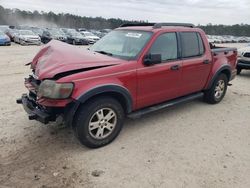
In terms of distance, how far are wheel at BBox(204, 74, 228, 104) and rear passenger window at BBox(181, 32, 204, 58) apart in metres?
1.00

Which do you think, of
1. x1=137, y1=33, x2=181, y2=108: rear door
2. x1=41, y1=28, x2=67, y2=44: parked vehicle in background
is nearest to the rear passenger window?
x1=137, y1=33, x2=181, y2=108: rear door

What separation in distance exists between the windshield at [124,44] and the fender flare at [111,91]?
64 cm

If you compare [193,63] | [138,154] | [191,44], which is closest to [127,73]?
[138,154]

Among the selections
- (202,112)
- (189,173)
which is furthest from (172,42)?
(189,173)

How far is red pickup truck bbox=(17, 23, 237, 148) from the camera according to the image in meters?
3.56

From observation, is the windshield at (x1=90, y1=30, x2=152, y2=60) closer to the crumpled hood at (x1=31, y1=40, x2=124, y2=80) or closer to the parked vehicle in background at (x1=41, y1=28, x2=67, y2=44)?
the crumpled hood at (x1=31, y1=40, x2=124, y2=80)

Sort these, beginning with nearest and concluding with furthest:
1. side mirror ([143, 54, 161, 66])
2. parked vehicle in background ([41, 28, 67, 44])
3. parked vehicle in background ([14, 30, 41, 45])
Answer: side mirror ([143, 54, 161, 66])
parked vehicle in background ([14, 30, 41, 45])
parked vehicle in background ([41, 28, 67, 44])

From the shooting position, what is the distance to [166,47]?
4.70 m

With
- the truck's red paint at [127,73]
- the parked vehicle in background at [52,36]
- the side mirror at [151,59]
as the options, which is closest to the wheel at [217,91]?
the truck's red paint at [127,73]

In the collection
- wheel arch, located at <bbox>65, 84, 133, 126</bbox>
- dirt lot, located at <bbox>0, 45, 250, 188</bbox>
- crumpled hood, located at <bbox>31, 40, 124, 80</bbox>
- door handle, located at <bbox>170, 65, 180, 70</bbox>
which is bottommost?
dirt lot, located at <bbox>0, 45, 250, 188</bbox>

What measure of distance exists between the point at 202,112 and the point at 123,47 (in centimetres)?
241

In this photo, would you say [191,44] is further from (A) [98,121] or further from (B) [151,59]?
(A) [98,121]

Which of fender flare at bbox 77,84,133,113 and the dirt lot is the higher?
fender flare at bbox 77,84,133,113

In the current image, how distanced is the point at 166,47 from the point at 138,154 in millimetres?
2056
